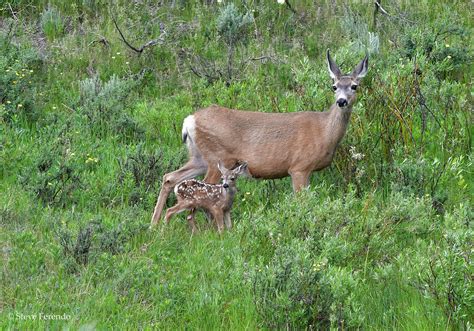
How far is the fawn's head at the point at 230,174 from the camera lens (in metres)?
9.25

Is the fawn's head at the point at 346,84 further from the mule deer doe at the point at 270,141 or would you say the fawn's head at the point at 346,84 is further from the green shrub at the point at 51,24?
the green shrub at the point at 51,24

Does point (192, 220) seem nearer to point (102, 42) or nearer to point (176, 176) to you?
point (176, 176)

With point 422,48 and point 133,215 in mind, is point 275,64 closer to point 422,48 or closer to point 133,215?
point 422,48

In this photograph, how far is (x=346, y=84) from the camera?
9.68 metres

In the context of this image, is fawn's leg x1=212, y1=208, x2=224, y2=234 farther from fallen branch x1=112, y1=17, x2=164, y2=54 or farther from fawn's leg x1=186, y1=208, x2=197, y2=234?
fallen branch x1=112, y1=17, x2=164, y2=54

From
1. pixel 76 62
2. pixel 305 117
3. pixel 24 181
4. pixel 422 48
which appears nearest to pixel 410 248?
pixel 305 117

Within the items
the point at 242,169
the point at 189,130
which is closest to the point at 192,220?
the point at 242,169

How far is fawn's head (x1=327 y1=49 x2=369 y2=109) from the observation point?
9.58 meters

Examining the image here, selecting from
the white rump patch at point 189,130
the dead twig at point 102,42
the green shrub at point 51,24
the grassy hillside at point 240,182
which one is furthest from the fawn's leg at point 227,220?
the green shrub at point 51,24

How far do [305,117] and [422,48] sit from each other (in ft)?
10.1

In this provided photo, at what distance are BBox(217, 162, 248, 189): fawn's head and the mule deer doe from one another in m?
0.19

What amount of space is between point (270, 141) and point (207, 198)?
3.70 ft
